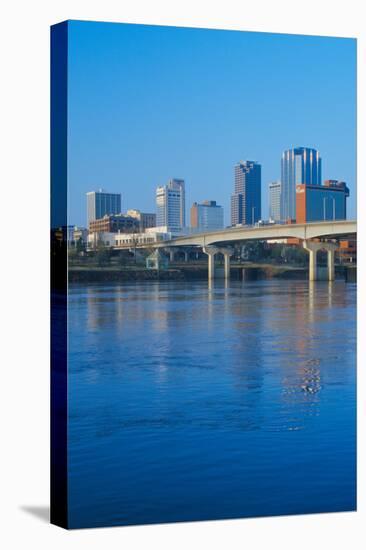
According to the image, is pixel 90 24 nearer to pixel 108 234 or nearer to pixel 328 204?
pixel 108 234

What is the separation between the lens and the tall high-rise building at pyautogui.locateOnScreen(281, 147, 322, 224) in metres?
9.29

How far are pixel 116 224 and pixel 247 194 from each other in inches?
53.5

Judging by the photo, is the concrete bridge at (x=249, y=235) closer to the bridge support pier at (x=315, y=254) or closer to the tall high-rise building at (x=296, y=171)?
the bridge support pier at (x=315, y=254)

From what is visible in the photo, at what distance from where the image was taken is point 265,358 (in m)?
11.9

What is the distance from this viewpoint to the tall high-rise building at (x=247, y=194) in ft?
30.5

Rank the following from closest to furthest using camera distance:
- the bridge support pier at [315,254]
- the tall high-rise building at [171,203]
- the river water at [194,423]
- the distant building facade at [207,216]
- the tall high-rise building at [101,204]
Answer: the river water at [194,423] < the tall high-rise building at [101,204] < the tall high-rise building at [171,203] < the distant building facade at [207,216] < the bridge support pier at [315,254]

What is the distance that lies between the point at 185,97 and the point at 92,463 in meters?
3.59

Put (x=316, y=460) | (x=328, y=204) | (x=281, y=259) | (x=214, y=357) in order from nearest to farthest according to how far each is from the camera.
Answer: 1. (x=316, y=460)
2. (x=328, y=204)
3. (x=281, y=259)
4. (x=214, y=357)

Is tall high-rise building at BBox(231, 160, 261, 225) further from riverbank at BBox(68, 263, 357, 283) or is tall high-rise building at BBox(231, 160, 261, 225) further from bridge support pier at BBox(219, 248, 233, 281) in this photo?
riverbank at BBox(68, 263, 357, 283)

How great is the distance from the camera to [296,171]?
9.36 metres

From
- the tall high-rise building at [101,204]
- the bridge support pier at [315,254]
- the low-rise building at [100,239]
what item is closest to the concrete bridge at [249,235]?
the bridge support pier at [315,254]

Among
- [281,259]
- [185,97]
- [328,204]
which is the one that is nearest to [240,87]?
[185,97]

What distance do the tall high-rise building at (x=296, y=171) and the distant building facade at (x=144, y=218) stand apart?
57.0 inches

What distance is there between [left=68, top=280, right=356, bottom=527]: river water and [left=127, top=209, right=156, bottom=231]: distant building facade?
0.63 m
